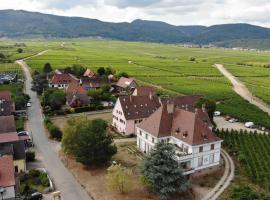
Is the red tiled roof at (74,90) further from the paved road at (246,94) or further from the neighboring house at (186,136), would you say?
the paved road at (246,94)

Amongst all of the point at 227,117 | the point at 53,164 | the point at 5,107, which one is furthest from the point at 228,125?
the point at 5,107

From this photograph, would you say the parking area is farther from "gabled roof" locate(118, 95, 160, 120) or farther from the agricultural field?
"gabled roof" locate(118, 95, 160, 120)

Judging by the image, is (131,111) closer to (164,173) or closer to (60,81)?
(164,173)

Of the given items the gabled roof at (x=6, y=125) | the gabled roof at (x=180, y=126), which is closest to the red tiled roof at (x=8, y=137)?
the gabled roof at (x=6, y=125)

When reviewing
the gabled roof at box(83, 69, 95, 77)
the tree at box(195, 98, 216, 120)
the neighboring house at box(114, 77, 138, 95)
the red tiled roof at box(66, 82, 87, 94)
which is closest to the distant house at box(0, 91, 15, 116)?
the red tiled roof at box(66, 82, 87, 94)

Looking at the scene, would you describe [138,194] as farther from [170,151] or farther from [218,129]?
[218,129]
